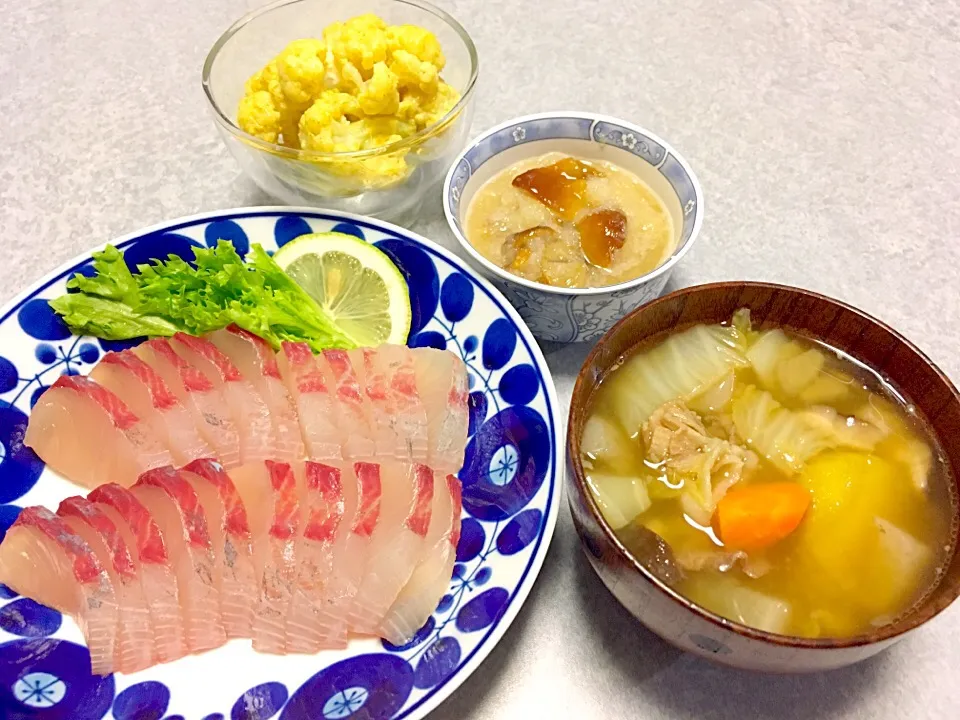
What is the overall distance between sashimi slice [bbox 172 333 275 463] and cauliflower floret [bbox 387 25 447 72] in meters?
0.85

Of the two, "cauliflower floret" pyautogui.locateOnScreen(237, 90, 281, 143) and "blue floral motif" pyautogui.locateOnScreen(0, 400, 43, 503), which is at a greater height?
"cauliflower floret" pyautogui.locateOnScreen(237, 90, 281, 143)

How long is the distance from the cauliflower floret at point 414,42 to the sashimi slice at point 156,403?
96 cm

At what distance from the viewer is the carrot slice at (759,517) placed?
1231 mm

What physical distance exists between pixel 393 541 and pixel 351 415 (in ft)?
Answer: 1.01

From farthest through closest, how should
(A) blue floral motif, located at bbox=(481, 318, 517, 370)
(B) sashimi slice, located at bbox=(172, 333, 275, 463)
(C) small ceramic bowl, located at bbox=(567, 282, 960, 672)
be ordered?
(A) blue floral motif, located at bbox=(481, 318, 517, 370) < (B) sashimi slice, located at bbox=(172, 333, 275, 463) < (C) small ceramic bowl, located at bbox=(567, 282, 960, 672)

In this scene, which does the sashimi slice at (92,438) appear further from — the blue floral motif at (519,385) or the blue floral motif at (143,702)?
the blue floral motif at (519,385)

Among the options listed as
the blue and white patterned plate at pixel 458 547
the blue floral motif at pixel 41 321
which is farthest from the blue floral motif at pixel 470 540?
the blue floral motif at pixel 41 321

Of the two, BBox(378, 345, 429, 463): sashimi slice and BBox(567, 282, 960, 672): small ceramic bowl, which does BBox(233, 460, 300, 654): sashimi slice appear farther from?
BBox(567, 282, 960, 672): small ceramic bowl

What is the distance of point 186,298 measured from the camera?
1684 mm

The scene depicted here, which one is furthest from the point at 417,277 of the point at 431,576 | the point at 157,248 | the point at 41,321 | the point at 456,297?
the point at 41,321

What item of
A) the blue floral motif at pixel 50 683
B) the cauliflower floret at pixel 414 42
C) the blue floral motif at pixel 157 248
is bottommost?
the blue floral motif at pixel 50 683

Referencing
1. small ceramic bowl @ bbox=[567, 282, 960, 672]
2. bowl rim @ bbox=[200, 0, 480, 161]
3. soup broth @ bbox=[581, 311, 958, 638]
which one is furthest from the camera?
bowl rim @ bbox=[200, 0, 480, 161]

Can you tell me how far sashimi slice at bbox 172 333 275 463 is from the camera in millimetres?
1507

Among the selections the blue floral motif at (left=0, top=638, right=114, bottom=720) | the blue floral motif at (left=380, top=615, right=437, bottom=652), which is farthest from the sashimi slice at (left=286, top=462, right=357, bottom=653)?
the blue floral motif at (left=0, top=638, right=114, bottom=720)
